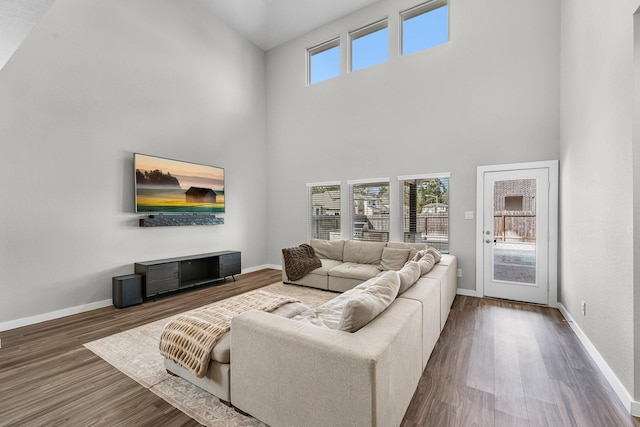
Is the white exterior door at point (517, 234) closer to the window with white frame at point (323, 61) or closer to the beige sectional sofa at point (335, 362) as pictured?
the beige sectional sofa at point (335, 362)

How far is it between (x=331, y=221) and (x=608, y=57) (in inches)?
182

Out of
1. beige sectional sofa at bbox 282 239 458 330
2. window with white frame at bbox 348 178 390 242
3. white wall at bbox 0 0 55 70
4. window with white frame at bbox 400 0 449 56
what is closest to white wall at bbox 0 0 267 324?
white wall at bbox 0 0 55 70

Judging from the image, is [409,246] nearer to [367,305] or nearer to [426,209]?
[426,209]

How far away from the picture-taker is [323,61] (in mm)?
6305

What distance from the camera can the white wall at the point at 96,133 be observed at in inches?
131

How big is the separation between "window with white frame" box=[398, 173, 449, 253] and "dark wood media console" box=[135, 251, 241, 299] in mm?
Result: 3485

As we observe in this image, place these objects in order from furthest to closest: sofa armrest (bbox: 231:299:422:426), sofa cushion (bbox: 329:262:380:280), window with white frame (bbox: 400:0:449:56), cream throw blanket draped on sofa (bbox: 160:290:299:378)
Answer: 1. window with white frame (bbox: 400:0:449:56)
2. sofa cushion (bbox: 329:262:380:280)
3. cream throw blanket draped on sofa (bbox: 160:290:299:378)
4. sofa armrest (bbox: 231:299:422:426)

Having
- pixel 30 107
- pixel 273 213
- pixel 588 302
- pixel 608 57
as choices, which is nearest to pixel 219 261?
pixel 273 213

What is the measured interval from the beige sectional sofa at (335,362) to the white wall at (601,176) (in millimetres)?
1382

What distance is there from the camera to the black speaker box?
3.83 m

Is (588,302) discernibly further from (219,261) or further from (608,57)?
(219,261)

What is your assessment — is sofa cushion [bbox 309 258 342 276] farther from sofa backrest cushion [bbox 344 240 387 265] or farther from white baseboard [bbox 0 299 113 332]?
white baseboard [bbox 0 299 113 332]

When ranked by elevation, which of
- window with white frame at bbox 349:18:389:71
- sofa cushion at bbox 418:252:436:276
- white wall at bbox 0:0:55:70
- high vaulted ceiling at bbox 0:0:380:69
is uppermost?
high vaulted ceiling at bbox 0:0:380:69

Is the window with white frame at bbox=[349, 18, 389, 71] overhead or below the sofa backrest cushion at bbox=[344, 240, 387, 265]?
overhead
